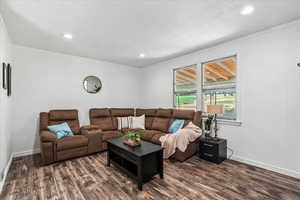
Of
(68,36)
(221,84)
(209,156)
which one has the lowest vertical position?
(209,156)

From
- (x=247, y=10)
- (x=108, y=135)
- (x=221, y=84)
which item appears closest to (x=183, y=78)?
(x=221, y=84)

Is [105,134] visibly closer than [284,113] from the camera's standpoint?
No

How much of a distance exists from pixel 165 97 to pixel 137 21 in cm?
279

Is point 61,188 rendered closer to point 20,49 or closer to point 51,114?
point 51,114

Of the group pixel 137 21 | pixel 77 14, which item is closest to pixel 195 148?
pixel 137 21

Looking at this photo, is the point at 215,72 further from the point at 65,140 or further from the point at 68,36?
the point at 65,140

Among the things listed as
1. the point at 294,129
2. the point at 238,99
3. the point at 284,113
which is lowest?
the point at 294,129

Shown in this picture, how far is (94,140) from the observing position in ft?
11.4

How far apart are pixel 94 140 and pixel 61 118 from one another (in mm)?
1054

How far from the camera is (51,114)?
→ 11.5ft

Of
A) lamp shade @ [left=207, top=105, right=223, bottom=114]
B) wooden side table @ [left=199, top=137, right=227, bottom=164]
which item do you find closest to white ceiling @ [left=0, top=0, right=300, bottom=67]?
lamp shade @ [left=207, top=105, right=223, bottom=114]

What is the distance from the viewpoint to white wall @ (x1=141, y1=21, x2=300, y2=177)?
2422mm

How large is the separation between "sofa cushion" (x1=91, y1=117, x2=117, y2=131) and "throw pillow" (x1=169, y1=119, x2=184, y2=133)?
70.1 inches

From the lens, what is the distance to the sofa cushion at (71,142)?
9.82ft
